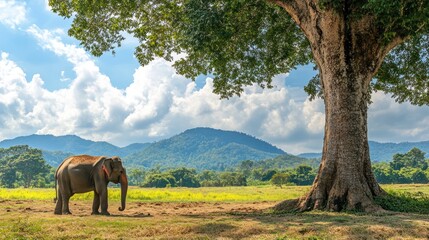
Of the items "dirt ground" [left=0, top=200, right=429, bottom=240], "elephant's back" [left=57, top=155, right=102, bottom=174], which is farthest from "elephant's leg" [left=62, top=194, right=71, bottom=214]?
"dirt ground" [left=0, top=200, right=429, bottom=240]

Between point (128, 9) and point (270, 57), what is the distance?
8.36 metres

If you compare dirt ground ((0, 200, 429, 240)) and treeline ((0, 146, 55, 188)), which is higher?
treeline ((0, 146, 55, 188))

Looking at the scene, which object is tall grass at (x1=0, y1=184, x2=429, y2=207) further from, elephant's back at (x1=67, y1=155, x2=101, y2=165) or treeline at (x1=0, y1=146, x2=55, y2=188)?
treeline at (x1=0, y1=146, x2=55, y2=188)

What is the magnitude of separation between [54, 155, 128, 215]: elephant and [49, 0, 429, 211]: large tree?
601 cm

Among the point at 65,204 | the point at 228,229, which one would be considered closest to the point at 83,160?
the point at 65,204

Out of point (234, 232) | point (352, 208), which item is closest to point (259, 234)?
point (234, 232)

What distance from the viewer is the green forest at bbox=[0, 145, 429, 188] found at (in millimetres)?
83875

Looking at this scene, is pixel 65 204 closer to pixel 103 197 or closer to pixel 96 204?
pixel 96 204

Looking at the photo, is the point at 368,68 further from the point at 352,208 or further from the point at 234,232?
the point at 234,232

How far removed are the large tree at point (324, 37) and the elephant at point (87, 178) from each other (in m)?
6.01

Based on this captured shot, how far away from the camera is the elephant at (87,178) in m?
17.9

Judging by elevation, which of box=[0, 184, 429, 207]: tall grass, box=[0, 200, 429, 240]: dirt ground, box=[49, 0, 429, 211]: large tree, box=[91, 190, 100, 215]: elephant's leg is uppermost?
box=[49, 0, 429, 211]: large tree

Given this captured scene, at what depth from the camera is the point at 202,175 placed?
129750mm

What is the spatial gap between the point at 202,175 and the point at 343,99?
114 m
